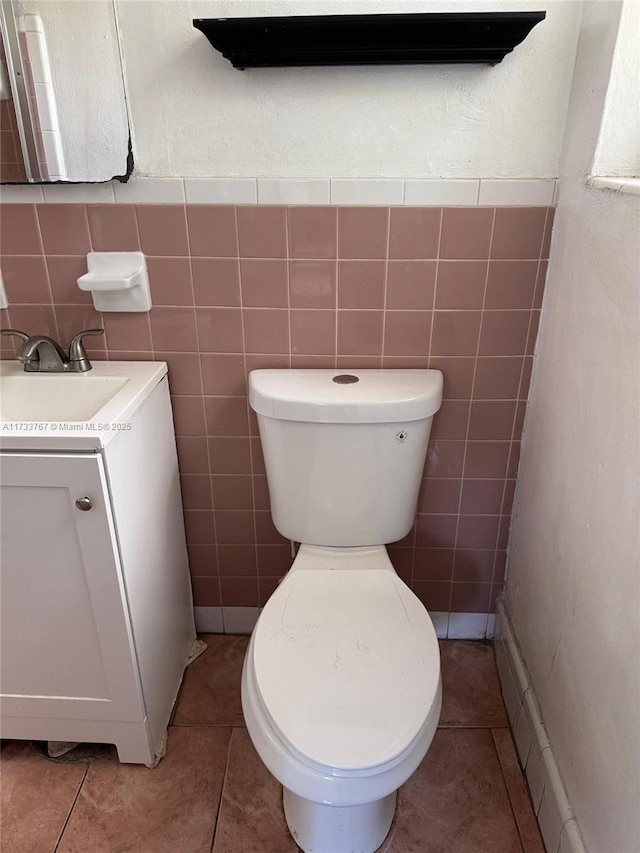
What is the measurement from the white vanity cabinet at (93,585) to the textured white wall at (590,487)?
0.86 metres

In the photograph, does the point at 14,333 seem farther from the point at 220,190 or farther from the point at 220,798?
the point at 220,798

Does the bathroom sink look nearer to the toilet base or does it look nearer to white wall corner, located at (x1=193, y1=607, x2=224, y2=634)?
white wall corner, located at (x1=193, y1=607, x2=224, y2=634)

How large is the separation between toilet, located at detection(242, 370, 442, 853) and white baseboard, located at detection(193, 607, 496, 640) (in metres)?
0.43

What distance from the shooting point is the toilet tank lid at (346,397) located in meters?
1.22

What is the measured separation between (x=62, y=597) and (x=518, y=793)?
41.9 inches

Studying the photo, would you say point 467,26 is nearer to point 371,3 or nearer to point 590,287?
point 371,3

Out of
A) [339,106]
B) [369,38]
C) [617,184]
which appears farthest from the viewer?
[339,106]

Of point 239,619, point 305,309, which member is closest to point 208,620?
point 239,619

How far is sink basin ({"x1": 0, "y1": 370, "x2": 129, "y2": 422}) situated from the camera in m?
1.31

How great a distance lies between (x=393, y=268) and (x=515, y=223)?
0.27 metres

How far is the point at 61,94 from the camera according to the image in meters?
1.19

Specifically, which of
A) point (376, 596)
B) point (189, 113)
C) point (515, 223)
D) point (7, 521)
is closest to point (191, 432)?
point (7, 521)

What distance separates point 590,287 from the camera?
1.06 meters

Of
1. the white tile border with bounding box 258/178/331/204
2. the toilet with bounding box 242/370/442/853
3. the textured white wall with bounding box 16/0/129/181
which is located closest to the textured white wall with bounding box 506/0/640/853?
the toilet with bounding box 242/370/442/853
